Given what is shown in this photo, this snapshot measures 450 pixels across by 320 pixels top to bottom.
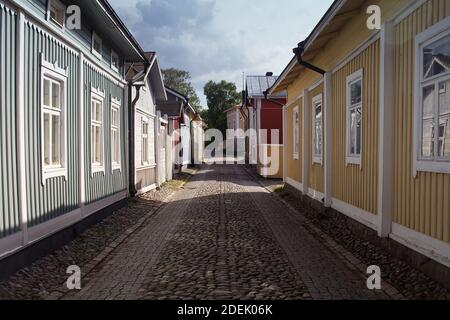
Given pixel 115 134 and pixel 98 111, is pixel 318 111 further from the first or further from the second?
pixel 98 111

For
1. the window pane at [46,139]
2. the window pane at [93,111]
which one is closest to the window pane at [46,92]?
the window pane at [46,139]

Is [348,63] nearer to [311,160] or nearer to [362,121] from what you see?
[362,121]

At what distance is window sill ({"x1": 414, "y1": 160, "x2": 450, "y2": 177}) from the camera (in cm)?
480

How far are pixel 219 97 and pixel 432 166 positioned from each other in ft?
225

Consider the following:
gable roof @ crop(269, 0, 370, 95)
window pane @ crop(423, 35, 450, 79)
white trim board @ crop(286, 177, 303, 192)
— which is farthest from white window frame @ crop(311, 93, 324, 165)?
window pane @ crop(423, 35, 450, 79)

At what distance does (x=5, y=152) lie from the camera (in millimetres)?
5246

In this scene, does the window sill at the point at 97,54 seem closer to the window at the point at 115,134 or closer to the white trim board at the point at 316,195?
the window at the point at 115,134

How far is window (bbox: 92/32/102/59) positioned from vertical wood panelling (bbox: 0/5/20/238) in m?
3.96

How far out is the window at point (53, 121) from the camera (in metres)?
6.55

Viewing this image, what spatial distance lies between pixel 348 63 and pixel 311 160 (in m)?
4.18

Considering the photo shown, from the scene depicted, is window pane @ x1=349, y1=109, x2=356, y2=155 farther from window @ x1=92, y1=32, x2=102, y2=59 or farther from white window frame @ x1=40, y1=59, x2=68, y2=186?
window @ x1=92, y1=32, x2=102, y2=59

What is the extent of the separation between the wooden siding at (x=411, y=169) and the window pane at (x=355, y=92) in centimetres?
193

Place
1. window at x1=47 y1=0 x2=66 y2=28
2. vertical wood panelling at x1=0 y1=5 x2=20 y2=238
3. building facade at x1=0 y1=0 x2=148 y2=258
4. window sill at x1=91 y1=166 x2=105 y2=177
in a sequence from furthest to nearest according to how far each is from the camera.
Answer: window sill at x1=91 y1=166 x2=105 y2=177
window at x1=47 y1=0 x2=66 y2=28
building facade at x1=0 y1=0 x2=148 y2=258
vertical wood panelling at x1=0 y1=5 x2=20 y2=238

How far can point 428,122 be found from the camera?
529cm
